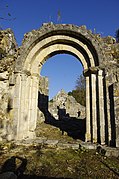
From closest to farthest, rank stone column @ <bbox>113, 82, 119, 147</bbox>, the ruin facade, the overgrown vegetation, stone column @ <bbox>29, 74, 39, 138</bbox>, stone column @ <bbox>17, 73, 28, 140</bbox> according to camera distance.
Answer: the overgrown vegetation
stone column @ <bbox>113, 82, 119, 147</bbox>
the ruin facade
stone column @ <bbox>17, 73, 28, 140</bbox>
stone column @ <bbox>29, 74, 39, 138</bbox>

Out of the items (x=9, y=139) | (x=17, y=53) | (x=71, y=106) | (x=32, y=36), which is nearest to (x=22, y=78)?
(x=17, y=53)

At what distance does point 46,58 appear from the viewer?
27.9 ft

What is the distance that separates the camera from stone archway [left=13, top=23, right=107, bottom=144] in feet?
23.8

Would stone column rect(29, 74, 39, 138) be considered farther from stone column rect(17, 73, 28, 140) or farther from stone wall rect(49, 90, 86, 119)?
stone wall rect(49, 90, 86, 119)

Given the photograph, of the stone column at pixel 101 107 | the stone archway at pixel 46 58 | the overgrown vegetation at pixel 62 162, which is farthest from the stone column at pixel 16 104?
the stone column at pixel 101 107

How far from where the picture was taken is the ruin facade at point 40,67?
6988 millimetres

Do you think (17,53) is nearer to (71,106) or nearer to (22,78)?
(22,78)

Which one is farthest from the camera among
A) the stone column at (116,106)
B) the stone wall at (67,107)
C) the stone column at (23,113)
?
the stone wall at (67,107)

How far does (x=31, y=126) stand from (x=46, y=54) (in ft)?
10.3

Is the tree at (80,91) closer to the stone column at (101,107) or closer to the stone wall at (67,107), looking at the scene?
the stone wall at (67,107)

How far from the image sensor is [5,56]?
813 centimetres

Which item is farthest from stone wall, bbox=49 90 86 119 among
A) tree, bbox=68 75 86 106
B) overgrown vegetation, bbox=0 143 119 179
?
overgrown vegetation, bbox=0 143 119 179

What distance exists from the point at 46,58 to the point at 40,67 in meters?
0.48

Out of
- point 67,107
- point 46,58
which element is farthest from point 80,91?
point 46,58
